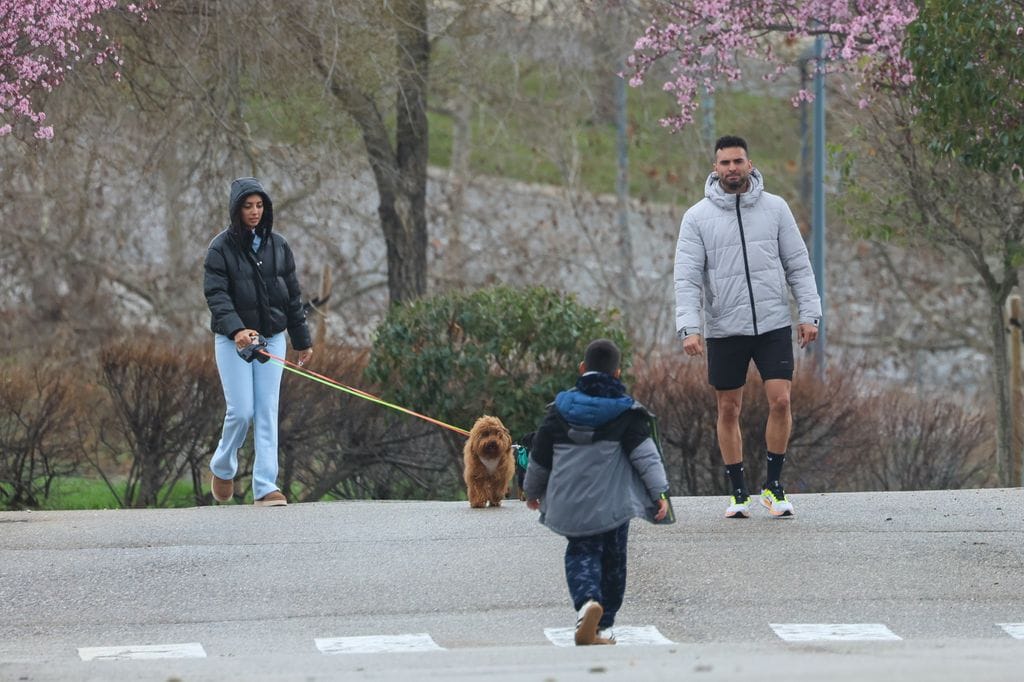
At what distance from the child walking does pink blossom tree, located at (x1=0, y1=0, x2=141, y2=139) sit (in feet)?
16.0

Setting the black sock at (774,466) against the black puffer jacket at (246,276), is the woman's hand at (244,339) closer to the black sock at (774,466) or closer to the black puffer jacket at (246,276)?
the black puffer jacket at (246,276)

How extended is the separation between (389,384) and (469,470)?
292cm

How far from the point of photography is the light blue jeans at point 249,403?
397 inches

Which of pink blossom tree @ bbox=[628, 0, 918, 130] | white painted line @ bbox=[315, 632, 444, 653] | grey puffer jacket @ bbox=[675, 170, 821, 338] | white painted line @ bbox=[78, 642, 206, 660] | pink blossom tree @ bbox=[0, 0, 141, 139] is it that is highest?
pink blossom tree @ bbox=[628, 0, 918, 130]

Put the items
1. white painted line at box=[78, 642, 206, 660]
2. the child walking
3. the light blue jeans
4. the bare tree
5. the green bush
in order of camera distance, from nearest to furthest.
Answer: the child walking, white painted line at box=[78, 642, 206, 660], the light blue jeans, the green bush, the bare tree

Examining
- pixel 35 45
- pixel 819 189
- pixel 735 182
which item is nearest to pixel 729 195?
pixel 735 182

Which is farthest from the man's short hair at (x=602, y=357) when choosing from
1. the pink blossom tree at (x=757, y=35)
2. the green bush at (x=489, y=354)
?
the pink blossom tree at (x=757, y=35)

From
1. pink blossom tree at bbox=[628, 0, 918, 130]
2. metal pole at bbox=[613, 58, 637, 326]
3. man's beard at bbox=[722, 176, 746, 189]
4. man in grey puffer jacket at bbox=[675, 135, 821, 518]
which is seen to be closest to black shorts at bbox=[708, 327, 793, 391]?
man in grey puffer jacket at bbox=[675, 135, 821, 518]

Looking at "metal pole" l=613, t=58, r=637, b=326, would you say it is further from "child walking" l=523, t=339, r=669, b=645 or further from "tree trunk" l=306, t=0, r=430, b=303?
"child walking" l=523, t=339, r=669, b=645

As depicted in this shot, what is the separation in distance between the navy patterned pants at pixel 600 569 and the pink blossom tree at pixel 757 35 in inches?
261

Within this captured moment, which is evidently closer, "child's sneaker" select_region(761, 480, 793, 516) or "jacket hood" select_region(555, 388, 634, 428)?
"jacket hood" select_region(555, 388, 634, 428)

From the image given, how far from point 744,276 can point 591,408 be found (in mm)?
2634

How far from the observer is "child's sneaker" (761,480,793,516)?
374 inches

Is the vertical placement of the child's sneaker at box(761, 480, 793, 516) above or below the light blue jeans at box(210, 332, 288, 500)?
below
